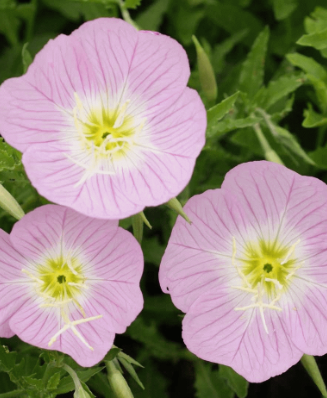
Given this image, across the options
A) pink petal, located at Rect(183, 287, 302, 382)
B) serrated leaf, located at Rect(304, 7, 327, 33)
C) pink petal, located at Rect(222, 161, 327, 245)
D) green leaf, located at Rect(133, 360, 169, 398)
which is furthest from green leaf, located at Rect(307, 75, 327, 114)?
green leaf, located at Rect(133, 360, 169, 398)

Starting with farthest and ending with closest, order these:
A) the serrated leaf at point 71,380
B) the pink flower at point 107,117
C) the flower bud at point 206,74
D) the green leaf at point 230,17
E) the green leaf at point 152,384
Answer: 1. the green leaf at point 230,17
2. the green leaf at point 152,384
3. the flower bud at point 206,74
4. the serrated leaf at point 71,380
5. the pink flower at point 107,117

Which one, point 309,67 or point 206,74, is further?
point 309,67

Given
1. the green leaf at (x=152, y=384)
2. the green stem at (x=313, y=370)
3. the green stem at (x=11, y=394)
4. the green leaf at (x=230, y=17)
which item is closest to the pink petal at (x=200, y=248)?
the green stem at (x=313, y=370)

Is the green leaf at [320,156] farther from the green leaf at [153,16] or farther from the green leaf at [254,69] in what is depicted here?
the green leaf at [153,16]

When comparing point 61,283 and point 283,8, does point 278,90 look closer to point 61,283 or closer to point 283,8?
point 283,8

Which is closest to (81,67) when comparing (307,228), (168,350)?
(307,228)

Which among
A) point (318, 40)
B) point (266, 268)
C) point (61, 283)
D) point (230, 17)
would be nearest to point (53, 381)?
point (61, 283)
